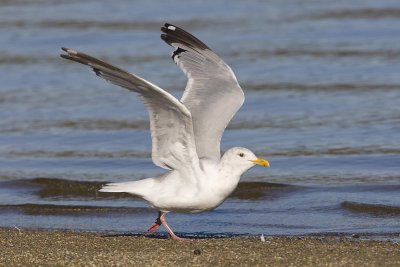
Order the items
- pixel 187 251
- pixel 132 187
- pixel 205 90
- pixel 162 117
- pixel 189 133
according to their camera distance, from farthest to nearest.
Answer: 1. pixel 205 90
2. pixel 132 187
3. pixel 189 133
4. pixel 162 117
5. pixel 187 251

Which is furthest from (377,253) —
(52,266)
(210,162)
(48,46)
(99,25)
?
(99,25)

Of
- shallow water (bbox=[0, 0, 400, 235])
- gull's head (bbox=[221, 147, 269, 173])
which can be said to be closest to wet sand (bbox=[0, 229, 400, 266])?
gull's head (bbox=[221, 147, 269, 173])

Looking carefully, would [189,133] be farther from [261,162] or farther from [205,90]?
[205,90]

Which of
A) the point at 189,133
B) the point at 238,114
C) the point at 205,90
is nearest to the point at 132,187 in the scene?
the point at 189,133

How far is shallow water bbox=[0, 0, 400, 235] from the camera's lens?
38.9 feet

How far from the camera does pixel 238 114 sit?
1689cm

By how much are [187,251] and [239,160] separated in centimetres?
119

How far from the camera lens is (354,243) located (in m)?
9.49

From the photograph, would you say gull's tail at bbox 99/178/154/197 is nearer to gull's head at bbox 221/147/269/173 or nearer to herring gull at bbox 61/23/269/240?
herring gull at bbox 61/23/269/240

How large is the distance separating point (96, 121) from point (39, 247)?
7420mm

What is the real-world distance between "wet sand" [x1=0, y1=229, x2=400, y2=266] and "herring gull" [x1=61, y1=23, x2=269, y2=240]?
0.43 meters

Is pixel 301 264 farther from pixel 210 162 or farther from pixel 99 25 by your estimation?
pixel 99 25

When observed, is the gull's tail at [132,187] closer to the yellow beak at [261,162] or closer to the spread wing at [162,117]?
the spread wing at [162,117]

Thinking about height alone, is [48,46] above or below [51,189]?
above
